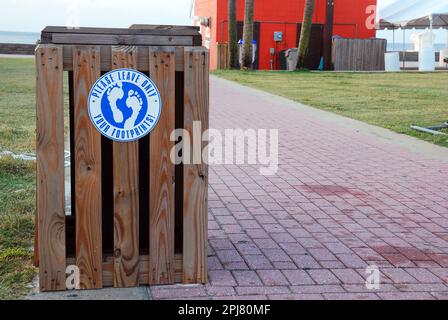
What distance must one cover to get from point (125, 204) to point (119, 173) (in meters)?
0.18

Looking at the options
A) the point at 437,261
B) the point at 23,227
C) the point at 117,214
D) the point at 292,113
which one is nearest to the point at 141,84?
the point at 117,214

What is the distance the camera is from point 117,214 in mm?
4074

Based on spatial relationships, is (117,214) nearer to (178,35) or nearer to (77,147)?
(77,147)

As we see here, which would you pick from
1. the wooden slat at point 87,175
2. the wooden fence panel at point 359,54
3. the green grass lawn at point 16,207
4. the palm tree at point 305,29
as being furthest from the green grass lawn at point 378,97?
the wooden fence panel at point 359,54

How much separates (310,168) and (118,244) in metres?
4.40

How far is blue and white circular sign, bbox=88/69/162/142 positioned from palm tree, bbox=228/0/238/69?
91.1 feet

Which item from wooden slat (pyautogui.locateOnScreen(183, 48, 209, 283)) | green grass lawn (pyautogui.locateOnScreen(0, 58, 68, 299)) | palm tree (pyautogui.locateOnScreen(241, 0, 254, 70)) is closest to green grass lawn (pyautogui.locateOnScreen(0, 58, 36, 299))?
green grass lawn (pyautogui.locateOnScreen(0, 58, 68, 299))

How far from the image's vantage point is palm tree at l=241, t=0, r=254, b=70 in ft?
98.3

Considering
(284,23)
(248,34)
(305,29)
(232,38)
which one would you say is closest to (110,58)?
(248,34)

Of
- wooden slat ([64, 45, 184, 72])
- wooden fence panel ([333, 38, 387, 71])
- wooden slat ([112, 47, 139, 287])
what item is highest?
wooden fence panel ([333, 38, 387, 71])

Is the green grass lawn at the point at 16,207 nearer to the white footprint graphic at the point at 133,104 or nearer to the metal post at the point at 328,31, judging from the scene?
the white footprint graphic at the point at 133,104

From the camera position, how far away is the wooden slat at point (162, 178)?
3984 millimetres

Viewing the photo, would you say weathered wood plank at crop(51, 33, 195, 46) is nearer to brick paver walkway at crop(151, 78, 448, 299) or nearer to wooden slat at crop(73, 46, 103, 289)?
wooden slat at crop(73, 46, 103, 289)

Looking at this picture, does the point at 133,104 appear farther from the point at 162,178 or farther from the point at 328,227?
the point at 328,227
